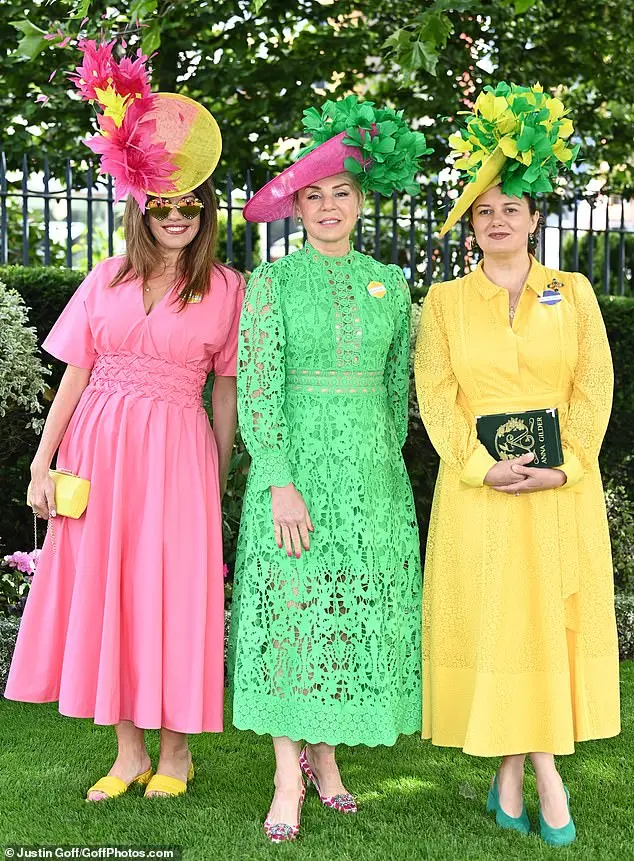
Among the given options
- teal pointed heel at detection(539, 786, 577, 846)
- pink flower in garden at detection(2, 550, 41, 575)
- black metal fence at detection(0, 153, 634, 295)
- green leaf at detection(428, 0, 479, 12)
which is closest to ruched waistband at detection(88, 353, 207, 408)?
teal pointed heel at detection(539, 786, 577, 846)

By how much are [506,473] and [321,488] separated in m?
0.56

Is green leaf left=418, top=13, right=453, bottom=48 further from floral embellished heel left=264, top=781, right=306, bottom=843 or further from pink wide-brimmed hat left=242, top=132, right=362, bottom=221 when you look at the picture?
floral embellished heel left=264, top=781, right=306, bottom=843

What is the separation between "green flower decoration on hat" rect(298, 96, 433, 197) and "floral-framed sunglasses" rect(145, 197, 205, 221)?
1.30 feet

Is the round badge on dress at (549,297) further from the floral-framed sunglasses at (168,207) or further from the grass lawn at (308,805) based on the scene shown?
the grass lawn at (308,805)

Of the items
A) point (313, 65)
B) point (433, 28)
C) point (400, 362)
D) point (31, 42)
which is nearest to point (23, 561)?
point (31, 42)

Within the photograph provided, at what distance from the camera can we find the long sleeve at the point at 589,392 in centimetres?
326

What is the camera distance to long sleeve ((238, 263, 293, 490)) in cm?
321

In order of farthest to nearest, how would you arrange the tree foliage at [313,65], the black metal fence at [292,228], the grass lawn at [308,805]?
the tree foliage at [313,65] → the black metal fence at [292,228] → the grass lawn at [308,805]

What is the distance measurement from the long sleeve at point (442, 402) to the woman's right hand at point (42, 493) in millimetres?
1235

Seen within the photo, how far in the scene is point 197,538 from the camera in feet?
11.3

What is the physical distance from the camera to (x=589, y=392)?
10.7 ft

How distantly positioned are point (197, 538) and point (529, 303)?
4.22 ft

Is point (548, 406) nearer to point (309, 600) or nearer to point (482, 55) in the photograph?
point (309, 600)

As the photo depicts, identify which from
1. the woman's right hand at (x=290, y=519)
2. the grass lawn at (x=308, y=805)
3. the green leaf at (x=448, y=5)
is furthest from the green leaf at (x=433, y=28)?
the grass lawn at (x=308, y=805)
